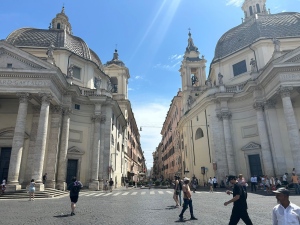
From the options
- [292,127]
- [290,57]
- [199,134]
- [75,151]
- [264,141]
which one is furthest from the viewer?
[199,134]

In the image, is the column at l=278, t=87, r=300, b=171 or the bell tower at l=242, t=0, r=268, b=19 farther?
the bell tower at l=242, t=0, r=268, b=19

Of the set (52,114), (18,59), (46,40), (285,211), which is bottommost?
(285,211)

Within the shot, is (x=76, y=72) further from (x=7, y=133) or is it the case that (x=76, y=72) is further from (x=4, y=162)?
(x=4, y=162)

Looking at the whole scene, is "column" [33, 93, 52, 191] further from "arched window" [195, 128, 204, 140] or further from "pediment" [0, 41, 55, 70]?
"arched window" [195, 128, 204, 140]

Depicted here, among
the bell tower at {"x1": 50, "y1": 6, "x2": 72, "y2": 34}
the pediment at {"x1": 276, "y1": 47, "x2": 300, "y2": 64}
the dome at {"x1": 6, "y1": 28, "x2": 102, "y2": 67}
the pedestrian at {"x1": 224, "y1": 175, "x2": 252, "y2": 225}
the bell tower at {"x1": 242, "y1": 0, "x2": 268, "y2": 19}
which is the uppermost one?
the bell tower at {"x1": 242, "y1": 0, "x2": 268, "y2": 19}

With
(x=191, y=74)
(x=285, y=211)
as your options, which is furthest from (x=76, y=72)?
(x=285, y=211)

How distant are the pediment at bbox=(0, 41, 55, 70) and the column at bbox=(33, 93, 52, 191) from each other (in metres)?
2.97

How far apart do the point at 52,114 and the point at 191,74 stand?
29664 mm

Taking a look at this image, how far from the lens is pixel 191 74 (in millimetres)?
46000

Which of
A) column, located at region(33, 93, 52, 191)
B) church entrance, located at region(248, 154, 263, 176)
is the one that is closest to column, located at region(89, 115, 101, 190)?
column, located at region(33, 93, 52, 191)

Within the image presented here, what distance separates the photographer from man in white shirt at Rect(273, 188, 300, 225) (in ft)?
10.9

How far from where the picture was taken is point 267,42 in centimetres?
2919

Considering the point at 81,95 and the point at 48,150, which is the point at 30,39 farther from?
the point at 48,150

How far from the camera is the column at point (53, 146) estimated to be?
2255cm
